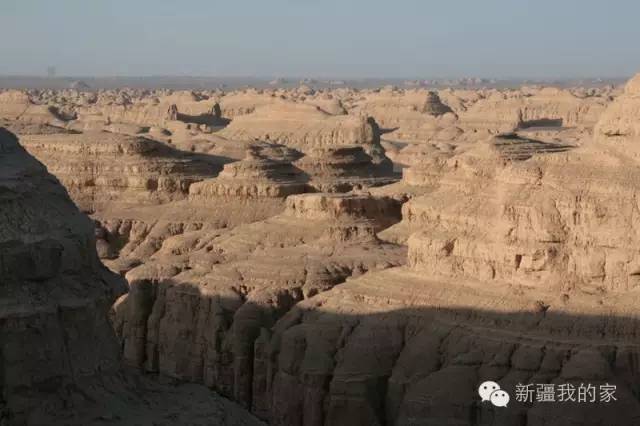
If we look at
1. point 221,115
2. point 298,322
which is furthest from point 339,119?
point 298,322

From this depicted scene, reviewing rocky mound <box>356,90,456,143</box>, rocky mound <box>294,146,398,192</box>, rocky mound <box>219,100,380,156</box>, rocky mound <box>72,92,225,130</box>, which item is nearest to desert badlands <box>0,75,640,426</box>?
rocky mound <box>294,146,398,192</box>

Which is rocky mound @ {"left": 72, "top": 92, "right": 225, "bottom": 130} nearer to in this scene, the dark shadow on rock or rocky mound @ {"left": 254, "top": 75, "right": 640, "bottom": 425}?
the dark shadow on rock

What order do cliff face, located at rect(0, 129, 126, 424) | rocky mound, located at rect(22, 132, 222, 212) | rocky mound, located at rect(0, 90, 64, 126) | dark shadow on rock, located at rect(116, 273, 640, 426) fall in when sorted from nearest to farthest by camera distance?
cliff face, located at rect(0, 129, 126, 424) → dark shadow on rock, located at rect(116, 273, 640, 426) → rocky mound, located at rect(22, 132, 222, 212) → rocky mound, located at rect(0, 90, 64, 126)

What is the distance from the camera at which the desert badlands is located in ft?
50.3

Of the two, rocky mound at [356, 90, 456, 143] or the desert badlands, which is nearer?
the desert badlands

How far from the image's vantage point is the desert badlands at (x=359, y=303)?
50.3ft

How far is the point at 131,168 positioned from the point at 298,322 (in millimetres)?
31932

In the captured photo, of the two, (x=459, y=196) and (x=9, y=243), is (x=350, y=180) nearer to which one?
(x=459, y=196)

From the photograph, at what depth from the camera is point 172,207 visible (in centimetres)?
5666

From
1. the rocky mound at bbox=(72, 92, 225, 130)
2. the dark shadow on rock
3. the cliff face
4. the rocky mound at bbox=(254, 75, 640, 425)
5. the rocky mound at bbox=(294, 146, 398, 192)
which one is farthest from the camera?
the rocky mound at bbox=(72, 92, 225, 130)

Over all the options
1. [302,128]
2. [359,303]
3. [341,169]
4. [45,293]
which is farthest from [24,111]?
[45,293]

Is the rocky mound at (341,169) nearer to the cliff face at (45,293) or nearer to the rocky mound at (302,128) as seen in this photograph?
the rocky mound at (302,128)

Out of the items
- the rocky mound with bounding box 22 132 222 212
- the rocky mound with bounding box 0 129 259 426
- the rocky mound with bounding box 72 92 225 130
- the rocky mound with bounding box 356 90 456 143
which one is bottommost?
the rocky mound with bounding box 356 90 456 143

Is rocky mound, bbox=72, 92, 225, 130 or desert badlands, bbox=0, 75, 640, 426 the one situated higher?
desert badlands, bbox=0, 75, 640, 426
